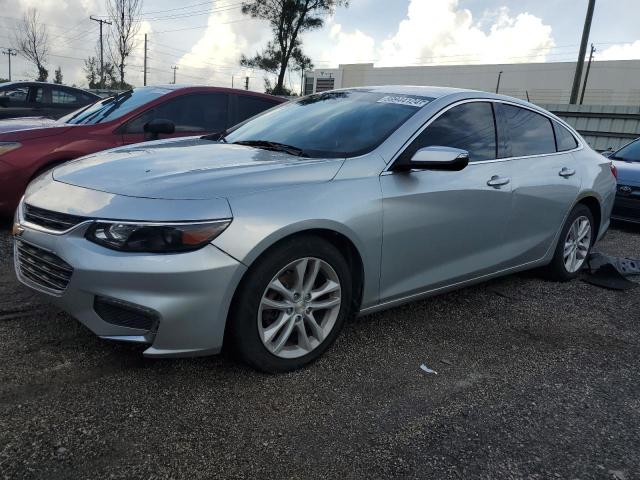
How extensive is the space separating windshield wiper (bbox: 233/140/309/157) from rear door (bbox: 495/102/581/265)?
1570mm

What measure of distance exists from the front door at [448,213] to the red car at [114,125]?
2.71m

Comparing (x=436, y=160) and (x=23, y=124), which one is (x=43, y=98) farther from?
(x=436, y=160)

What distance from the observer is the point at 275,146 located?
3.30 metres

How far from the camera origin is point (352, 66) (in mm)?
78625

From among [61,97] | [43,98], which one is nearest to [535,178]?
[61,97]

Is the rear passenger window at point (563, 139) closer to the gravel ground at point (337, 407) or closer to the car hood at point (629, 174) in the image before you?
the gravel ground at point (337, 407)

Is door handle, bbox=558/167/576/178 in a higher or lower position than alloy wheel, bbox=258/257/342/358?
higher

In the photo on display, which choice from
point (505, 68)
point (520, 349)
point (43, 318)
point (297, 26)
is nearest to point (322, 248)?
point (520, 349)

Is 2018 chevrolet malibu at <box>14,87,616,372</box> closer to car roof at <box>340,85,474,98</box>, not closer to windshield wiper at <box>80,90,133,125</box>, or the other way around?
car roof at <box>340,85,474,98</box>

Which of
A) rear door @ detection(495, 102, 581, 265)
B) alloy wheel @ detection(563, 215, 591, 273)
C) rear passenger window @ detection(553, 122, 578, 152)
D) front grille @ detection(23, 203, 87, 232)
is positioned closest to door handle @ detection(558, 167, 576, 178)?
rear door @ detection(495, 102, 581, 265)

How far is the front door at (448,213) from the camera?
3025mm

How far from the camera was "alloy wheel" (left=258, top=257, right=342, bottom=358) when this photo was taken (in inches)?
102

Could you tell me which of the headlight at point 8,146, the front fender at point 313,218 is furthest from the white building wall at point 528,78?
the front fender at point 313,218

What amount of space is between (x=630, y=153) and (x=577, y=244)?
446 cm
